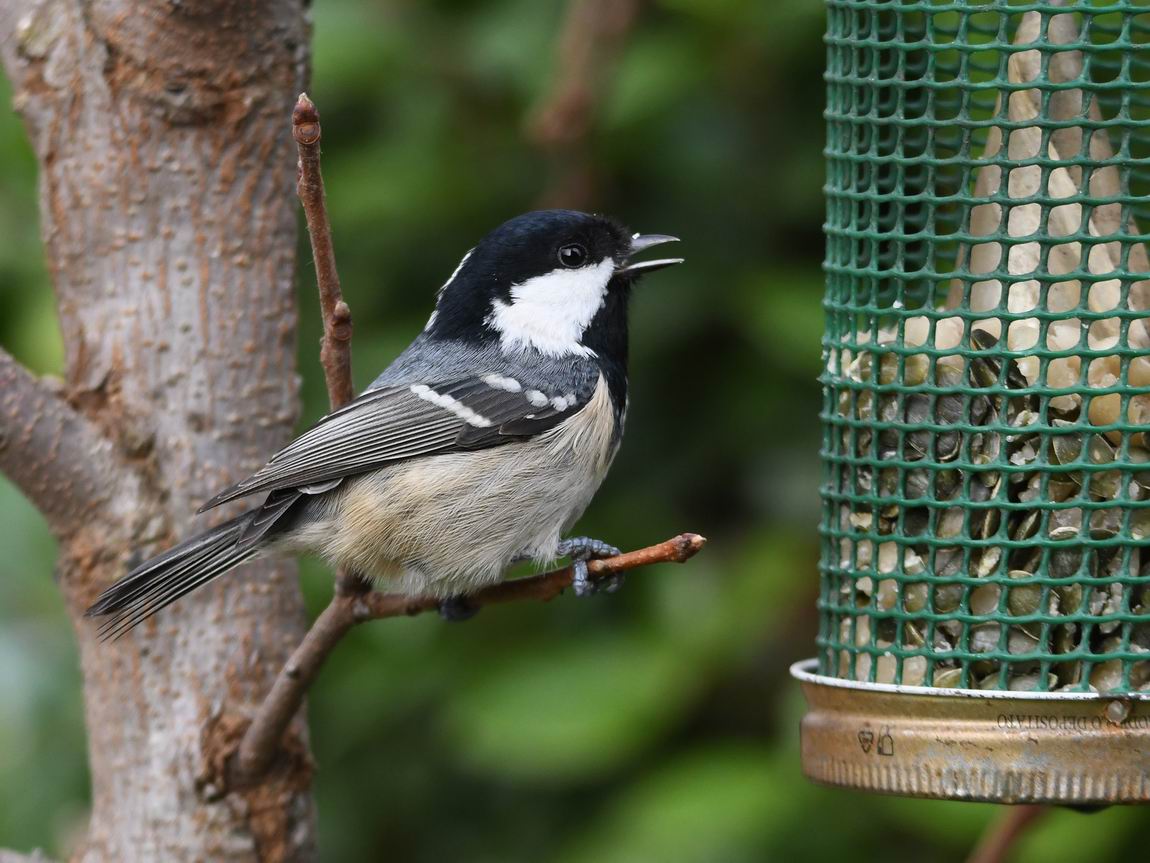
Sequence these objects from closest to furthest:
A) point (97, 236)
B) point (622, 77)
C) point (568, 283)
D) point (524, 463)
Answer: point (97, 236)
point (524, 463)
point (568, 283)
point (622, 77)

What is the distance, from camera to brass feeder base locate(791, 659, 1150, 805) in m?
2.18

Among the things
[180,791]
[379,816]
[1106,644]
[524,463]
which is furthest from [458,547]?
[379,816]

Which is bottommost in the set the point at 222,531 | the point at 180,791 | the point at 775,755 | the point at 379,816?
the point at 379,816

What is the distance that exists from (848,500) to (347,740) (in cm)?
176

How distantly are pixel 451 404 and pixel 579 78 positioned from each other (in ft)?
2.39

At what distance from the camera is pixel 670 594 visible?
11.3 ft

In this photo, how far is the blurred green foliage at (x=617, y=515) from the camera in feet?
10.6

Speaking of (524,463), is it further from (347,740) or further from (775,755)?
(347,740)

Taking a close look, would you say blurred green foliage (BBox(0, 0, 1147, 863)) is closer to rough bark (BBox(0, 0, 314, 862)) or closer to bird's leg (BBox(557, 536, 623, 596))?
bird's leg (BBox(557, 536, 623, 596))

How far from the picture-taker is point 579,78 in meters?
2.98

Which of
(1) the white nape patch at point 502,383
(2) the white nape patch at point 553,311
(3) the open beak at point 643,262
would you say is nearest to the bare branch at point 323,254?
(1) the white nape patch at point 502,383

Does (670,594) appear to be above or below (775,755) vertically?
above

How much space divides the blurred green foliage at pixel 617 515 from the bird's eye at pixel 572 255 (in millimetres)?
493

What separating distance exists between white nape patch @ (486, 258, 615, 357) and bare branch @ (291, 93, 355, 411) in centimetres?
78
